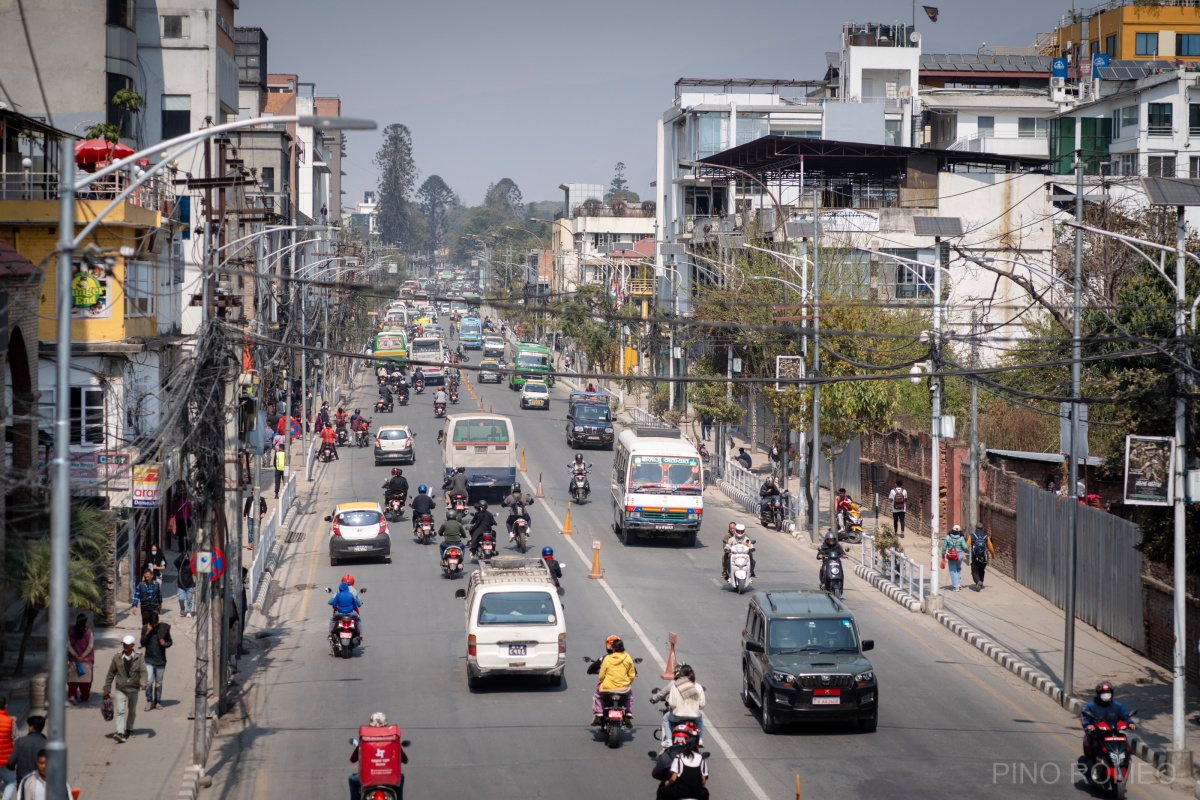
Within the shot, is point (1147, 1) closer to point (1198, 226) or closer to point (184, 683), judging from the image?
point (1198, 226)

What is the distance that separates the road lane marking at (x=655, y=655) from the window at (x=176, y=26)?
106 ft

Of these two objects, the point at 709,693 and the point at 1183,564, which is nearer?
the point at 1183,564

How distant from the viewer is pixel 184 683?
22828mm

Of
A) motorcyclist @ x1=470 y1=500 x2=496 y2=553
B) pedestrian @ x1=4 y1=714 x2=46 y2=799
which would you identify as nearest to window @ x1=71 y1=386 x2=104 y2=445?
motorcyclist @ x1=470 y1=500 x2=496 y2=553

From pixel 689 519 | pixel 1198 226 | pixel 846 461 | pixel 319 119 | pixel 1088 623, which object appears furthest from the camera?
A: pixel 1198 226

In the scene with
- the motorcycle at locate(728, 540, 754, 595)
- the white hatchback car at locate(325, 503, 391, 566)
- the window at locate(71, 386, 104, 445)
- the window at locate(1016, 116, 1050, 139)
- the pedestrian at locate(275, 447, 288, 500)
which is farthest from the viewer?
the window at locate(1016, 116, 1050, 139)

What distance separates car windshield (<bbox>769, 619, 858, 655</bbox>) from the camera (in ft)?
64.6

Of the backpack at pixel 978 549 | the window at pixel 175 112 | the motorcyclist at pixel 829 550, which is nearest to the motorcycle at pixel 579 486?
the motorcyclist at pixel 829 550

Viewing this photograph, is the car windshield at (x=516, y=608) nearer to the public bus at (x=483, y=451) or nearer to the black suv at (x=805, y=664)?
the black suv at (x=805, y=664)

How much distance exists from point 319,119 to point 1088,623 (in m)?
22.2

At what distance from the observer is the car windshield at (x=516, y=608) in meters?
21.4

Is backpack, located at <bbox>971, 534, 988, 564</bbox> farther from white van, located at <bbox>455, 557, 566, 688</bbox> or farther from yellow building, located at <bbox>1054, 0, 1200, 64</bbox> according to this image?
yellow building, located at <bbox>1054, 0, 1200, 64</bbox>

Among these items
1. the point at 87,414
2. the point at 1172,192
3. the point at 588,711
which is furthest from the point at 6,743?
the point at 1172,192

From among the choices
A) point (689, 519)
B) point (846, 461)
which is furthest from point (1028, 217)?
point (689, 519)
